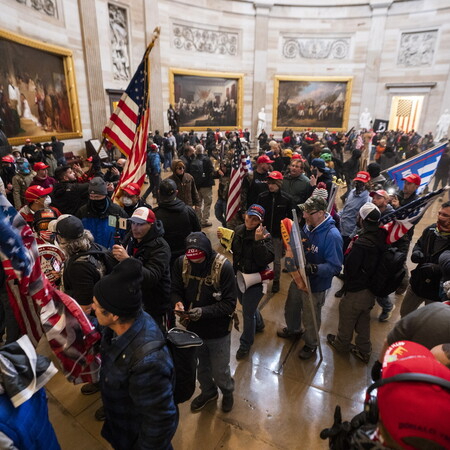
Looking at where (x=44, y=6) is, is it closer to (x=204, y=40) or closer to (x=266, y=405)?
(x=204, y=40)

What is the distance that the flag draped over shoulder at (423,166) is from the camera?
18.3 ft

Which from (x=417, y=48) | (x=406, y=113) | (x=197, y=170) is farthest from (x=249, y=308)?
(x=406, y=113)

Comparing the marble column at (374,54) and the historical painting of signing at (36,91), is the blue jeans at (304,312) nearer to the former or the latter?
the historical painting of signing at (36,91)

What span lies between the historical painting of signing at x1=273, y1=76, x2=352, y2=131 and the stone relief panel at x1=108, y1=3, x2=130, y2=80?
11.1m

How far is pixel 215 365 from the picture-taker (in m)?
2.84

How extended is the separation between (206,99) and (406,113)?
1618cm

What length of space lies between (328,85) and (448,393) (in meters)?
25.7

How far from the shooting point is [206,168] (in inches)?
288

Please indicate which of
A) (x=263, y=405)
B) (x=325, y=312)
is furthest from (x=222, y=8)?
(x=263, y=405)

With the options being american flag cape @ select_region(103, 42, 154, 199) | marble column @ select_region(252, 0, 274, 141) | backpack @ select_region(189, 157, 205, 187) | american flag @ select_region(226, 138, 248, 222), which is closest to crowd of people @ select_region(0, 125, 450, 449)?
american flag cape @ select_region(103, 42, 154, 199)

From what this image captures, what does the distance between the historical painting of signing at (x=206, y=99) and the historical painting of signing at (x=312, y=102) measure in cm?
323

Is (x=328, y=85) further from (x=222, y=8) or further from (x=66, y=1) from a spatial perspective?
(x=66, y=1)

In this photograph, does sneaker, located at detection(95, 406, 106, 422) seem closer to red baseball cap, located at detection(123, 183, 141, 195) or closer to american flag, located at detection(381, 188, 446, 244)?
red baseball cap, located at detection(123, 183, 141, 195)

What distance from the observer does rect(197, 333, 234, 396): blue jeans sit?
2785 mm
